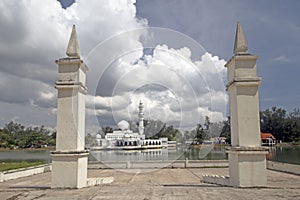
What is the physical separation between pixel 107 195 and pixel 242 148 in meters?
4.19

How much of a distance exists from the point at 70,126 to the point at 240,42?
20.0 ft

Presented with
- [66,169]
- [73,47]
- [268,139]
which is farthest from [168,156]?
[268,139]

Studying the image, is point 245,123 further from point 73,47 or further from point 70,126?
point 73,47

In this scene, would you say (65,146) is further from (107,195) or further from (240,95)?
(240,95)

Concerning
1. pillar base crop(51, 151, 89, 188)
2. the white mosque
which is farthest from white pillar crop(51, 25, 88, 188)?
the white mosque

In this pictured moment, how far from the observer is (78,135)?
28.6 ft

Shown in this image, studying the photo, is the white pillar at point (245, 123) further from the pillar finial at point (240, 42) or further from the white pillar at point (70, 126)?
the white pillar at point (70, 126)

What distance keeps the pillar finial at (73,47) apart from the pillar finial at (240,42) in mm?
5185

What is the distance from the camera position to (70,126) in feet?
28.5

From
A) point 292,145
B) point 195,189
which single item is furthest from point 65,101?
point 292,145

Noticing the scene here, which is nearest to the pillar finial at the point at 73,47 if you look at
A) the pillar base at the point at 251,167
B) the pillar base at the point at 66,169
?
the pillar base at the point at 66,169

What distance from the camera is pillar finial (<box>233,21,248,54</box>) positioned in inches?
352

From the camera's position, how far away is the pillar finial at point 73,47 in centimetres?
905

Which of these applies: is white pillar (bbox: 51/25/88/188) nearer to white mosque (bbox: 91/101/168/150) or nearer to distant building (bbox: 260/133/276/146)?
Result: white mosque (bbox: 91/101/168/150)
